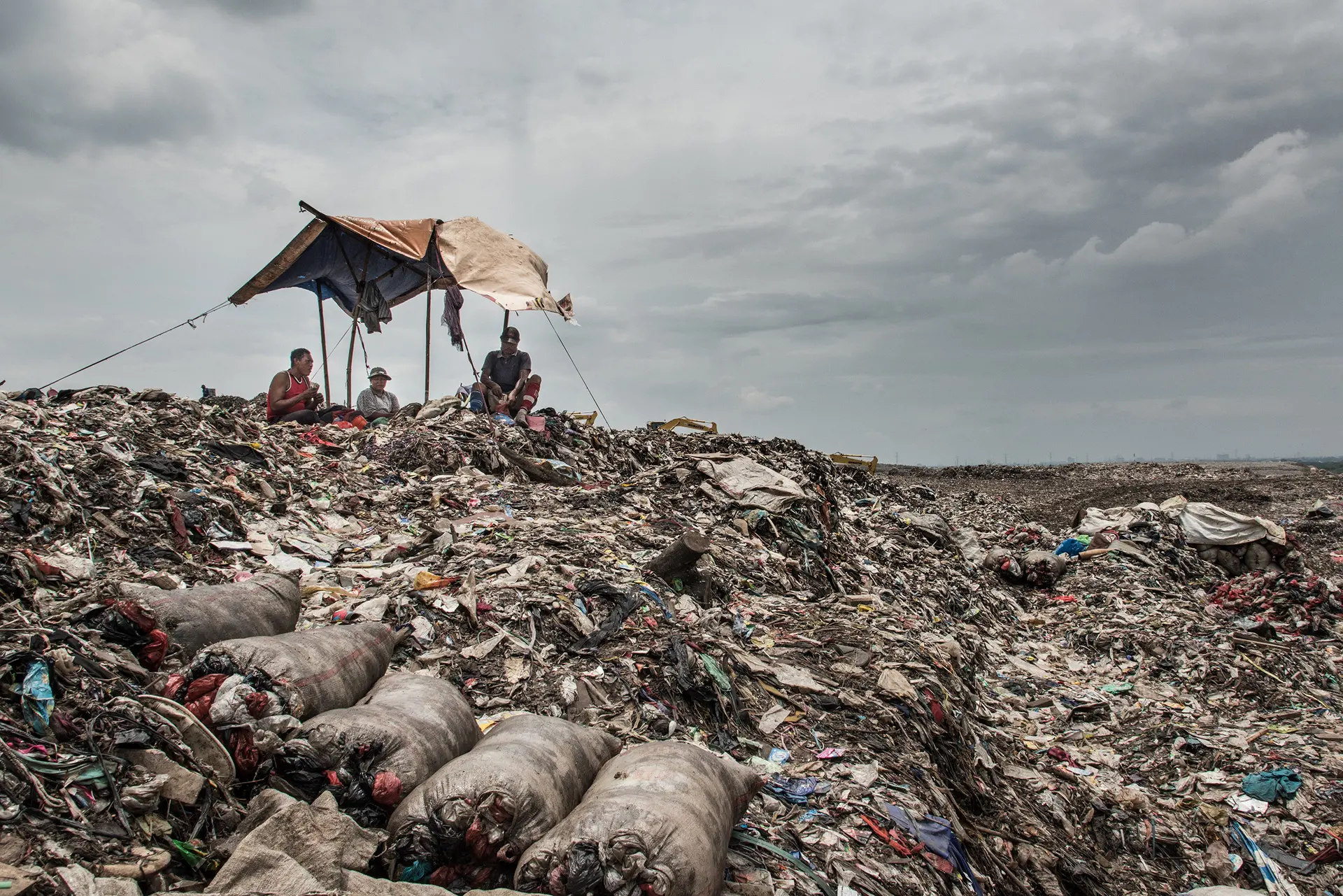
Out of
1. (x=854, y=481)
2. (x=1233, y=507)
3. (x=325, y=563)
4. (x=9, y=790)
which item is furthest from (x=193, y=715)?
(x=1233, y=507)

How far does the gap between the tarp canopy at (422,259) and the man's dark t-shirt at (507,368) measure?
0.83 metres

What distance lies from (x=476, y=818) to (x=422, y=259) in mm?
9283

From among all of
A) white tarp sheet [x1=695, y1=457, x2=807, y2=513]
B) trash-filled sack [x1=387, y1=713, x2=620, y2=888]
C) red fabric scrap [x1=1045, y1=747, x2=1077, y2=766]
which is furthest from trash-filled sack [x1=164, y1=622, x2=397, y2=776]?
white tarp sheet [x1=695, y1=457, x2=807, y2=513]

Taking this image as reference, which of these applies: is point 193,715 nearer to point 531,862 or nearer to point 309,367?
point 531,862

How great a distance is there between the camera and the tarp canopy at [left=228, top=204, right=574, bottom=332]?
410 inches

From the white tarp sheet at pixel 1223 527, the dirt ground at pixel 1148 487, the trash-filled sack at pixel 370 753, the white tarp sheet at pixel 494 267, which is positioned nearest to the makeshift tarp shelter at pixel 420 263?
the white tarp sheet at pixel 494 267

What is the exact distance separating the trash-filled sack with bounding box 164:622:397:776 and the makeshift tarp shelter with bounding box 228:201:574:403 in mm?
7169

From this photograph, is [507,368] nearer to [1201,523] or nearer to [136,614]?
[136,614]

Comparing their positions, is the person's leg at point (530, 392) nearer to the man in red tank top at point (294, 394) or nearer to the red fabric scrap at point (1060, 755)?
the man in red tank top at point (294, 394)

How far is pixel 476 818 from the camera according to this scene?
8.64ft

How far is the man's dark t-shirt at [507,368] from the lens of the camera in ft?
35.0

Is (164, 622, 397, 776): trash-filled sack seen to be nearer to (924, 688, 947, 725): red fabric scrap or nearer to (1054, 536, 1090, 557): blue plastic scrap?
(924, 688, 947, 725): red fabric scrap

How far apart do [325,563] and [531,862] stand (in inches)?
169

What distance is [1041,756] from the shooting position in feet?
19.8
